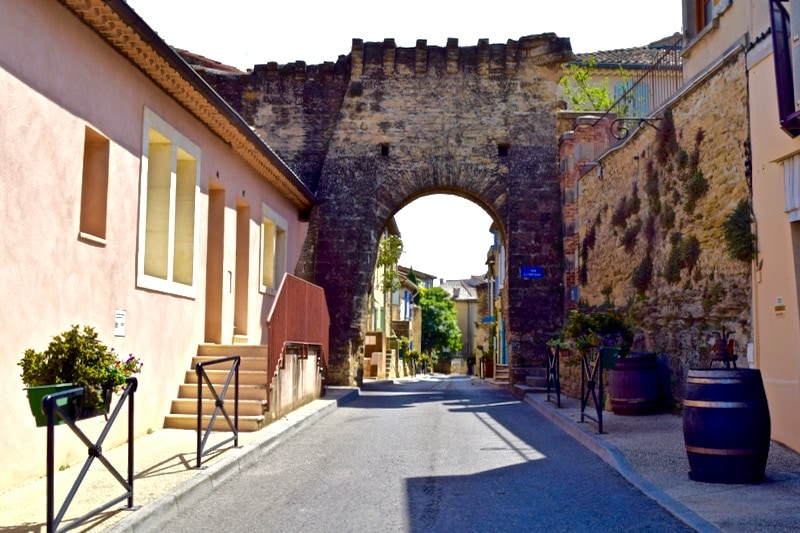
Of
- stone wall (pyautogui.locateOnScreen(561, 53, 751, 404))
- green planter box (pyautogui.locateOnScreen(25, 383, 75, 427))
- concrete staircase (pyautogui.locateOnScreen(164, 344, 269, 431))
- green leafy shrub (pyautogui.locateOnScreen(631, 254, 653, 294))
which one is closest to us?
green planter box (pyautogui.locateOnScreen(25, 383, 75, 427))

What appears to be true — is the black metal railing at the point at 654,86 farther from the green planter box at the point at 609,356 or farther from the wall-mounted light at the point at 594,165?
the green planter box at the point at 609,356

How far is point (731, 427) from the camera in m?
6.45

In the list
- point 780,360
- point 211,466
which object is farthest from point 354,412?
point 780,360

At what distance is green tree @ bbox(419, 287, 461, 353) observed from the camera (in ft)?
224

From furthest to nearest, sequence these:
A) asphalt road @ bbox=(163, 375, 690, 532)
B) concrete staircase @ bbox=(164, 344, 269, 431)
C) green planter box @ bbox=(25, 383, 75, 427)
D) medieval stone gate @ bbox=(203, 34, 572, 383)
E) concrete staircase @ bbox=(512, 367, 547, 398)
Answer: medieval stone gate @ bbox=(203, 34, 572, 383), concrete staircase @ bbox=(512, 367, 547, 398), concrete staircase @ bbox=(164, 344, 269, 431), asphalt road @ bbox=(163, 375, 690, 532), green planter box @ bbox=(25, 383, 75, 427)

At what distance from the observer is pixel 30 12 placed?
6914 millimetres

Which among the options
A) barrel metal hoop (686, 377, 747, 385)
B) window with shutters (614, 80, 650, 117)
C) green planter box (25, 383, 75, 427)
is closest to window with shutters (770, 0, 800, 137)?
barrel metal hoop (686, 377, 747, 385)

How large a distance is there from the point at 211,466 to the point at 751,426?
4569mm

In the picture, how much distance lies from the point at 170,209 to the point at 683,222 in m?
6.86

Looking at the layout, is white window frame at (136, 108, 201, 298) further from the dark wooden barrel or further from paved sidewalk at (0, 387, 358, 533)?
the dark wooden barrel

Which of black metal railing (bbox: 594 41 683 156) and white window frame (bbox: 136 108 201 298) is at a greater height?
black metal railing (bbox: 594 41 683 156)

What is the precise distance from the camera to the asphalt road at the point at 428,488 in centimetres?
557

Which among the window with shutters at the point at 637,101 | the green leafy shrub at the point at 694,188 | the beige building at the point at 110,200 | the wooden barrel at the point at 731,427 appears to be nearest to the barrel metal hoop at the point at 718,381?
the wooden barrel at the point at 731,427

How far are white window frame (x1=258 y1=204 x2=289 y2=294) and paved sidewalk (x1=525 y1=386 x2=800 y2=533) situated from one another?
23.3ft
